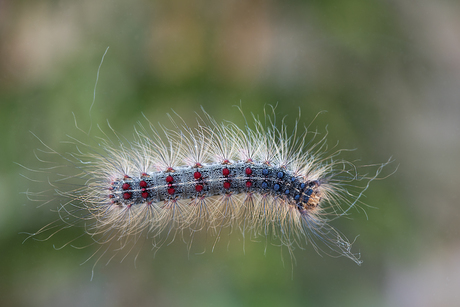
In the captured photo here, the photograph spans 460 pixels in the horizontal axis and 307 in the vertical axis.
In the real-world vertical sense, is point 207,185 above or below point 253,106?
below

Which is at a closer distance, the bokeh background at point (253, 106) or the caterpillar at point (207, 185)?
the caterpillar at point (207, 185)

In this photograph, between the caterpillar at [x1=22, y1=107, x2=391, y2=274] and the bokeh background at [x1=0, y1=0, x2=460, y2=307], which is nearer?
the caterpillar at [x1=22, y1=107, x2=391, y2=274]

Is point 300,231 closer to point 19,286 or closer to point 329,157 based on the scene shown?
point 329,157

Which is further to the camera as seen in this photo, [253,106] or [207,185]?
[253,106]
